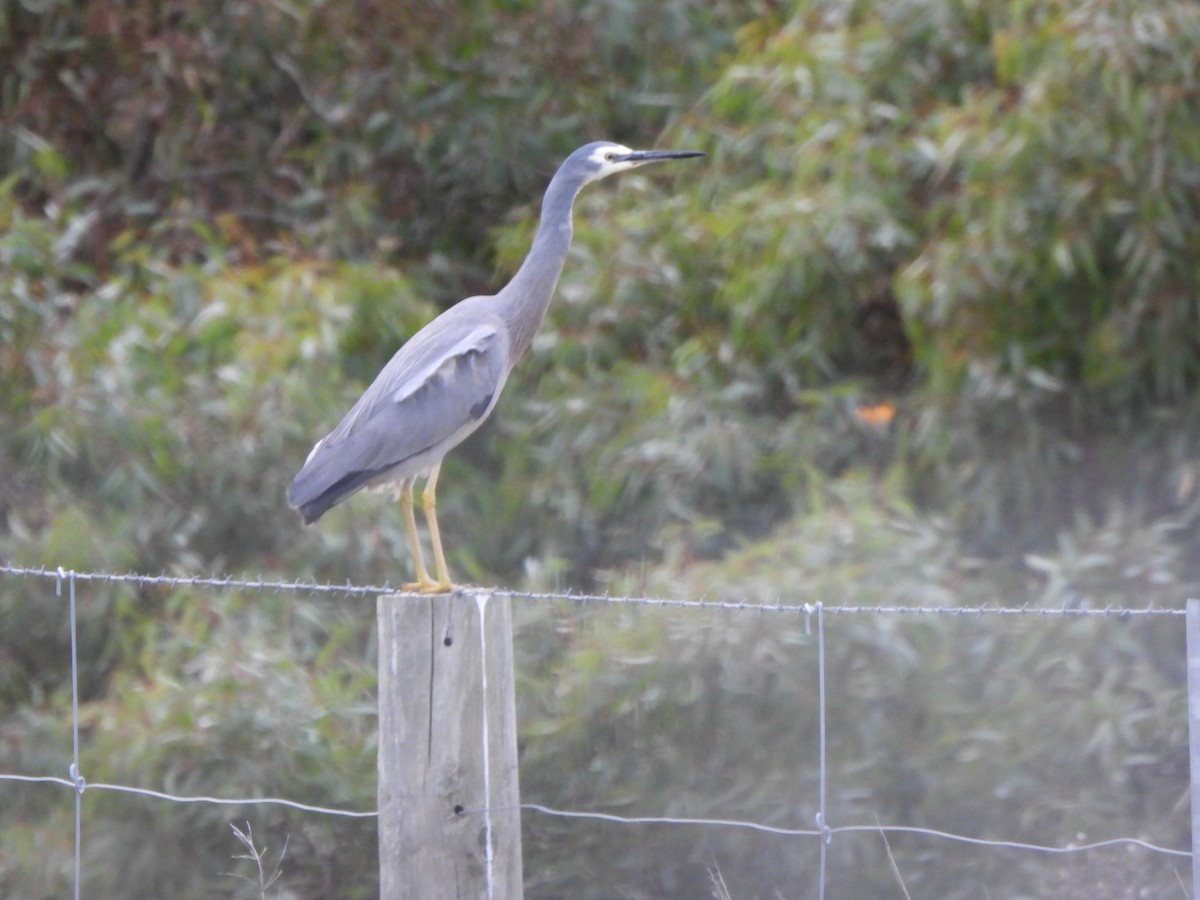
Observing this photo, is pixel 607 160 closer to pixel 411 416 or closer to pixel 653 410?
pixel 411 416

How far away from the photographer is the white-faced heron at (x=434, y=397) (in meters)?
3.89

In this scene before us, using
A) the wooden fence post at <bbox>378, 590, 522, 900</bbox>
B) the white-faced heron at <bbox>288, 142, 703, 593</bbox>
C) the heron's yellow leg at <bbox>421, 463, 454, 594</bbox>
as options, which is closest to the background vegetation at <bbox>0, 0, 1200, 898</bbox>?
the heron's yellow leg at <bbox>421, 463, 454, 594</bbox>

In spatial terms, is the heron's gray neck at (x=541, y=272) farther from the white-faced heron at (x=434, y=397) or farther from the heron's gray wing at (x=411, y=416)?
the heron's gray wing at (x=411, y=416)

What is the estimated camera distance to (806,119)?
19.7 feet

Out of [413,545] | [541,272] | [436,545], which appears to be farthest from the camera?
[541,272]

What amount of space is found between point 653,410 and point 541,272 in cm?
167

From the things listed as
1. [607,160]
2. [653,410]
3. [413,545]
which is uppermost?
[607,160]

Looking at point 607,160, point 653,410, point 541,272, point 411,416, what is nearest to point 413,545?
point 411,416

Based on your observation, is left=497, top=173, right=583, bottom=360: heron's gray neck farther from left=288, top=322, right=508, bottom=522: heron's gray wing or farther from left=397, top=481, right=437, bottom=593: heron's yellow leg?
left=397, top=481, right=437, bottom=593: heron's yellow leg

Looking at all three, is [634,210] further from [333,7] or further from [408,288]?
[333,7]

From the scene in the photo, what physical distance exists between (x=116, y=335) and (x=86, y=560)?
0.96 meters

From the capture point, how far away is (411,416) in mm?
3980

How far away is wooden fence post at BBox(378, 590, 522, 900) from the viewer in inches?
105

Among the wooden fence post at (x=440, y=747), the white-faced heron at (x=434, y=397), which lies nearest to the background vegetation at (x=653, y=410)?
the white-faced heron at (x=434, y=397)
